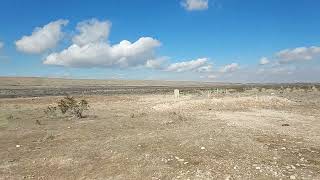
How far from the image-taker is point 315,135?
17344mm

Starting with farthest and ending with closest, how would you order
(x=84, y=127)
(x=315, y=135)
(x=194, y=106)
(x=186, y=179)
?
(x=194, y=106)
(x=84, y=127)
(x=315, y=135)
(x=186, y=179)

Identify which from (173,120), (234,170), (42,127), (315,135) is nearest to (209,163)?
(234,170)

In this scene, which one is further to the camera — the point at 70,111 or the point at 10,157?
the point at 70,111

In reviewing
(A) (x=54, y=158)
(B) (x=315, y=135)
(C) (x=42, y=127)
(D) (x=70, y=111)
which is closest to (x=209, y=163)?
(A) (x=54, y=158)

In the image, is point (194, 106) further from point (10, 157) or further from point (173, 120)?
point (10, 157)

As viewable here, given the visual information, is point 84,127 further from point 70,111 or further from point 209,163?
point 209,163

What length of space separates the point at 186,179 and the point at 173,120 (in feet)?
42.0

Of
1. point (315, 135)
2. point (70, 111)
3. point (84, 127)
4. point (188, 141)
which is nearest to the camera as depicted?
point (188, 141)

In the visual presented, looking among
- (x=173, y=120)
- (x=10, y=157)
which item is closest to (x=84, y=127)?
(x=173, y=120)

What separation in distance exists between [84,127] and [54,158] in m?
8.34

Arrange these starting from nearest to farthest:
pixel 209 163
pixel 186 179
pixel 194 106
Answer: pixel 186 179
pixel 209 163
pixel 194 106

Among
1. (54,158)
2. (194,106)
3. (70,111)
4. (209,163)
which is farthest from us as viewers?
(194,106)

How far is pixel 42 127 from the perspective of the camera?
23.7 metres

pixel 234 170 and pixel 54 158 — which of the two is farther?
pixel 54 158
